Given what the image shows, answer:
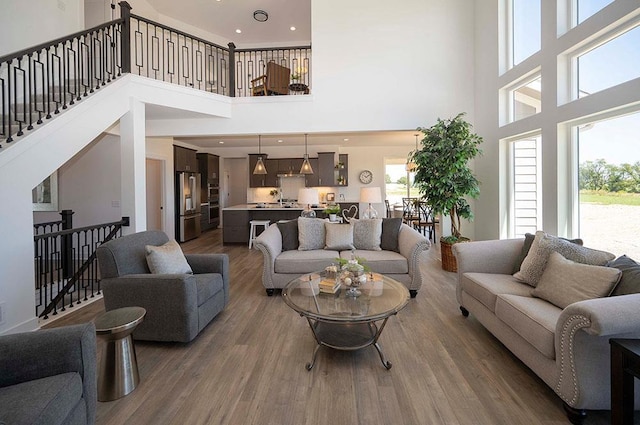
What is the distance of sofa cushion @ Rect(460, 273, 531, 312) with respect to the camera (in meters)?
2.61

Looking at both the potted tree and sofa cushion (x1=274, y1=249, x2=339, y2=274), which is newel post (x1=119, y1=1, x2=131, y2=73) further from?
the potted tree

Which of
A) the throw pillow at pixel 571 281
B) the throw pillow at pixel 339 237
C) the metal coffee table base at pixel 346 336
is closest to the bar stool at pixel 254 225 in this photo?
the throw pillow at pixel 339 237

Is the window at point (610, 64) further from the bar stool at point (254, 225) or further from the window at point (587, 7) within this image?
the bar stool at point (254, 225)

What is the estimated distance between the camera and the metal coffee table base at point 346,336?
2.39 m

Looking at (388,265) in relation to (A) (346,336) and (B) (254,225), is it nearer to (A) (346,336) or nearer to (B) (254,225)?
(A) (346,336)

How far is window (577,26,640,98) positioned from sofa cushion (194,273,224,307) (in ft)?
13.9

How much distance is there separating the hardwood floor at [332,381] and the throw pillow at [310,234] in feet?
4.25

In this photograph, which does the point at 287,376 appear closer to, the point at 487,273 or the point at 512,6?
the point at 487,273

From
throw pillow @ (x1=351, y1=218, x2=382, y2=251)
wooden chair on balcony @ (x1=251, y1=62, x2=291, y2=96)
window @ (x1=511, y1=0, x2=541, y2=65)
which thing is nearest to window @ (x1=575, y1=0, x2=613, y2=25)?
window @ (x1=511, y1=0, x2=541, y2=65)

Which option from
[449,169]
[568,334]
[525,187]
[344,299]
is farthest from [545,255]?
[449,169]

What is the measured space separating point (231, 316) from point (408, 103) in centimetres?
459

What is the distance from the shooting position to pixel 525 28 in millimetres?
4227

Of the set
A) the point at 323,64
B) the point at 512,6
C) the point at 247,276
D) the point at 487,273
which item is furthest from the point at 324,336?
the point at 512,6

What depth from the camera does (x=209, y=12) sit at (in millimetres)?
7184
